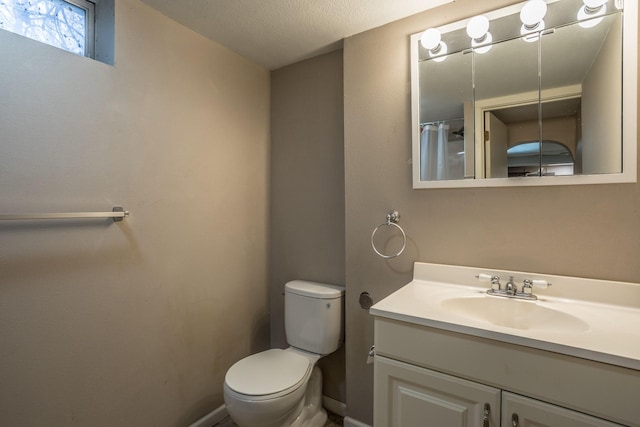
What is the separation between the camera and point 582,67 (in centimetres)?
119

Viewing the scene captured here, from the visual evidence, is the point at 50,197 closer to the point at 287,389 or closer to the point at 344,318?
the point at 287,389

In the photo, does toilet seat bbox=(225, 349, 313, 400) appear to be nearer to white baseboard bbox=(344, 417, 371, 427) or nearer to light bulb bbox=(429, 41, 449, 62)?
white baseboard bbox=(344, 417, 371, 427)

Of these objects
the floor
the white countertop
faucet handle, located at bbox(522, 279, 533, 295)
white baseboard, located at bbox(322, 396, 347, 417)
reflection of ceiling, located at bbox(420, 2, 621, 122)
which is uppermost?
reflection of ceiling, located at bbox(420, 2, 621, 122)

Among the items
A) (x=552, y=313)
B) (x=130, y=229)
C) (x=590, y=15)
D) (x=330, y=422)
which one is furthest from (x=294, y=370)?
(x=590, y=15)

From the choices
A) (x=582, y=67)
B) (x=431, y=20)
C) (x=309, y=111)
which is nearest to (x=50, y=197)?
(x=309, y=111)

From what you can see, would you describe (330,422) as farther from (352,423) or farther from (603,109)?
(603,109)

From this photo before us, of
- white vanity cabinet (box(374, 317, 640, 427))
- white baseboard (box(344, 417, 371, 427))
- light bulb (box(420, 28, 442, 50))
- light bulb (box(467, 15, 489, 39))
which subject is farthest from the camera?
white baseboard (box(344, 417, 371, 427))

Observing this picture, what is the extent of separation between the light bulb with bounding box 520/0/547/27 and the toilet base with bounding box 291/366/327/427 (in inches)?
75.6

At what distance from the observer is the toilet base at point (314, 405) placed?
1.73 m

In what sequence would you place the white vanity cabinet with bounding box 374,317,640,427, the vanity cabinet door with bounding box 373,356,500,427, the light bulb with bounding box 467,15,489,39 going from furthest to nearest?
the light bulb with bounding box 467,15,489,39 → the vanity cabinet door with bounding box 373,356,500,427 → the white vanity cabinet with bounding box 374,317,640,427

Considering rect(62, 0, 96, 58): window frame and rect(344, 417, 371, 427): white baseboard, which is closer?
rect(62, 0, 96, 58): window frame

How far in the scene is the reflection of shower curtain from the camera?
4.75 feet

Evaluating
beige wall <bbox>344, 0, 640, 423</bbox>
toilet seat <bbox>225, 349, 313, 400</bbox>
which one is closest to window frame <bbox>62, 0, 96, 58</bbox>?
beige wall <bbox>344, 0, 640, 423</bbox>

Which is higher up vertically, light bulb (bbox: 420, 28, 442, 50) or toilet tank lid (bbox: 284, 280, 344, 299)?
light bulb (bbox: 420, 28, 442, 50)
